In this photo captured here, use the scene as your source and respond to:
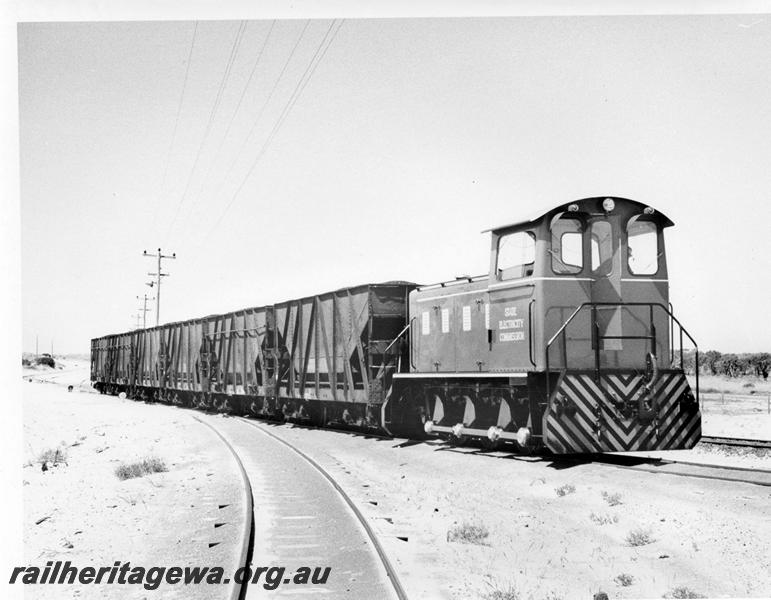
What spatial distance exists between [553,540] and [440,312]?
697cm

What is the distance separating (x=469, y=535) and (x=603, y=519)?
1.61 meters

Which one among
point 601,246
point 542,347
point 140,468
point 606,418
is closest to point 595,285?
point 601,246

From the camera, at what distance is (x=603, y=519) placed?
766 centimetres

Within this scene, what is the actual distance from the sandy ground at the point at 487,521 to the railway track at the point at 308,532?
26cm

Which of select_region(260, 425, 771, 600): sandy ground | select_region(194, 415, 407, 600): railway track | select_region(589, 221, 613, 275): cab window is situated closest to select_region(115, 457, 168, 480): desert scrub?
select_region(194, 415, 407, 600): railway track

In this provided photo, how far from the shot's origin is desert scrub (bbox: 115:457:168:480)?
1173 cm

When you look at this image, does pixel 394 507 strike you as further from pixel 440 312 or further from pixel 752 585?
pixel 440 312

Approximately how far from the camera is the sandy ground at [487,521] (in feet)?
20.1

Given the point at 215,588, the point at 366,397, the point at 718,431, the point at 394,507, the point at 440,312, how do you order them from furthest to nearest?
the point at 718,431
the point at 366,397
the point at 440,312
the point at 394,507
the point at 215,588

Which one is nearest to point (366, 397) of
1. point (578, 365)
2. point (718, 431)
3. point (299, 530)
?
point (578, 365)

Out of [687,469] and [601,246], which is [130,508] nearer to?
[687,469]

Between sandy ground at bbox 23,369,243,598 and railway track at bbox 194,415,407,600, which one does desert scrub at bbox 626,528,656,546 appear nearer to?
railway track at bbox 194,415,407,600

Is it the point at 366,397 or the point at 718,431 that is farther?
the point at 718,431

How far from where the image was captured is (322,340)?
18391 millimetres
